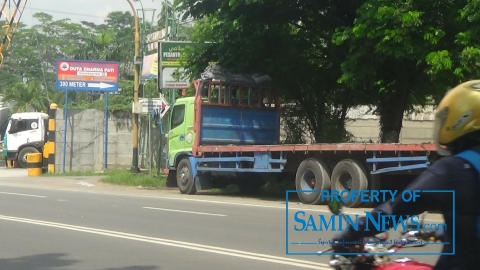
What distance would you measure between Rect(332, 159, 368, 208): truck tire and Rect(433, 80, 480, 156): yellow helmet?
11.8 meters

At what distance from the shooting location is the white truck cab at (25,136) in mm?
33406

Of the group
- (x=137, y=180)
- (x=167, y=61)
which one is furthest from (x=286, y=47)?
(x=137, y=180)

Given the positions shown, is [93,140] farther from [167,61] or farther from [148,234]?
[148,234]

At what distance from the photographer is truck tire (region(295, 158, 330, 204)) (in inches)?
617

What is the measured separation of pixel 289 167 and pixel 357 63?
9.14 ft

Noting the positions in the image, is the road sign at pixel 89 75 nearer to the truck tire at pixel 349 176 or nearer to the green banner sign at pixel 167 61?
the green banner sign at pixel 167 61

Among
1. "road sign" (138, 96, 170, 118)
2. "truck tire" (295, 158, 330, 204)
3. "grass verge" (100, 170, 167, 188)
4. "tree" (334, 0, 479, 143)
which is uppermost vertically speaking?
"tree" (334, 0, 479, 143)

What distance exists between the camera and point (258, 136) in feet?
63.2

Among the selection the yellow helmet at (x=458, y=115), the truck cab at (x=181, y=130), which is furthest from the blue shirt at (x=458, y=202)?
the truck cab at (x=181, y=130)

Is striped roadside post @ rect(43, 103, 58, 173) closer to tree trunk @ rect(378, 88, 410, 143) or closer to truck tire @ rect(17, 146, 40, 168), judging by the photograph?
truck tire @ rect(17, 146, 40, 168)

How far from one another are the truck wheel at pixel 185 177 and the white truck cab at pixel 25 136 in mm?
15389

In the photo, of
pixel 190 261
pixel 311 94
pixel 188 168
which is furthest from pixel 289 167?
pixel 190 261

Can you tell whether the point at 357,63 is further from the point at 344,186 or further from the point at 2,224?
the point at 2,224

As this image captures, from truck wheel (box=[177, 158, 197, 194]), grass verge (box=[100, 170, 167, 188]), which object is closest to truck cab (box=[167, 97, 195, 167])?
truck wheel (box=[177, 158, 197, 194])
